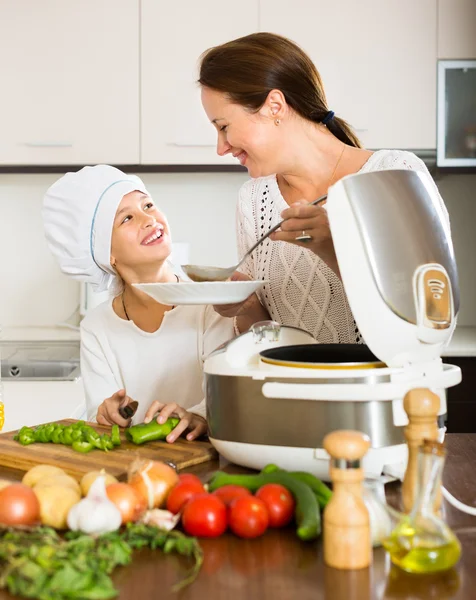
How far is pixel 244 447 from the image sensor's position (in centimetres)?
112

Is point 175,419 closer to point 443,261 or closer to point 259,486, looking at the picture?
point 259,486

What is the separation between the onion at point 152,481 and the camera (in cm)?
97

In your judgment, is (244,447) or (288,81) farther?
(288,81)

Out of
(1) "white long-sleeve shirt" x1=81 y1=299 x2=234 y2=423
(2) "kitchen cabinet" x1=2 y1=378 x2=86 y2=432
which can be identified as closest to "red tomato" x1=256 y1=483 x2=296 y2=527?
(1) "white long-sleeve shirt" x1=81 y1=299 x2=234 y2=423

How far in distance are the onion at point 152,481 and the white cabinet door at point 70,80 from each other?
230cm

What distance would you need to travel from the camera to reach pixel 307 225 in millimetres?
1182

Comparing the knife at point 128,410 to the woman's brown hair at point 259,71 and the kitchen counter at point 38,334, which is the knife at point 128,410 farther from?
the kitchen counter at point 38,334

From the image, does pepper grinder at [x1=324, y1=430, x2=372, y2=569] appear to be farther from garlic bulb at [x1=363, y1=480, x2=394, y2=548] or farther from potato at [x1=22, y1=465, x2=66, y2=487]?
potato at [x1=22, y1=465, x2=66, y2=487]

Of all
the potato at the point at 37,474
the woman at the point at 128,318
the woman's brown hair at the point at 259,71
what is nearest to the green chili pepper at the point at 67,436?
the potato at the point at 37,474

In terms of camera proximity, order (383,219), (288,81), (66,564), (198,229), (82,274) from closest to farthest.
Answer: (66,564) < (383,219) < (288,81) < (82,274) < (198,229)

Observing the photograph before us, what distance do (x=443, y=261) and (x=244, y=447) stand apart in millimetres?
375

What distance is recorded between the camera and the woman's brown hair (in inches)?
65.4

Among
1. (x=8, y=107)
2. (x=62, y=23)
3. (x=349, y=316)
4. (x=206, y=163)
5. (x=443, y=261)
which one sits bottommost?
(x=349, y=316)

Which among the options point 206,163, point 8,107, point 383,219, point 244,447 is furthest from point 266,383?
point 8,107
